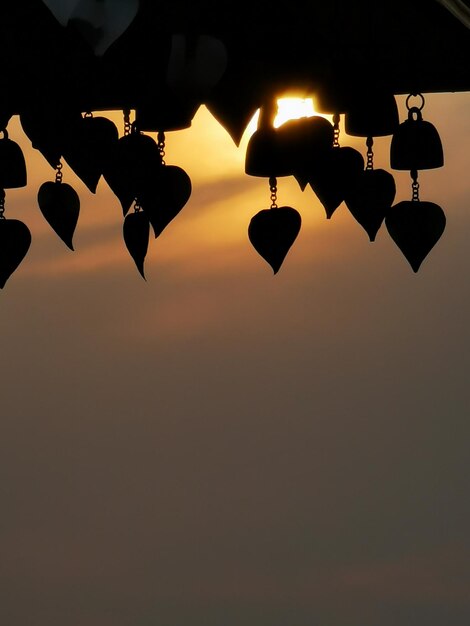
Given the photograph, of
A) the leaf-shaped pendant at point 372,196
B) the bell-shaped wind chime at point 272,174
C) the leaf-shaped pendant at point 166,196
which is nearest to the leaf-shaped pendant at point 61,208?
the leaf-shaped pendant at point 166,196

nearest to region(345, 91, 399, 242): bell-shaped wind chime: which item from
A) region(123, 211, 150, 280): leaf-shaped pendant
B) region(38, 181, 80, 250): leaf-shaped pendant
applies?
region(123, 211, 150, 280): leaf-shaped pendant

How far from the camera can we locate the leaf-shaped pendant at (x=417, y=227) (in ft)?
14.6

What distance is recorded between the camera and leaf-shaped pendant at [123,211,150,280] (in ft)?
14.7

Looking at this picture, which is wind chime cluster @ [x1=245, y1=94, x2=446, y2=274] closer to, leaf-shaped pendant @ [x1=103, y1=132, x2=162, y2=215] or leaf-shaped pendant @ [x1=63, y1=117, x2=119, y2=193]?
leaf-shaped pendant @ [x1=103, y1=132, x2=162, y2=215]

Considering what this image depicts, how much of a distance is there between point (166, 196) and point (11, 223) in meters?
0.56

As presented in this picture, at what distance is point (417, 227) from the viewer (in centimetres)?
445

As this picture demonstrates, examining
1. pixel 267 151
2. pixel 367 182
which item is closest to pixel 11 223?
pixel 267 151

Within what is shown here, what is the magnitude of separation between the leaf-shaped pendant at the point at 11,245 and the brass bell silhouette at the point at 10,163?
14 centimetres

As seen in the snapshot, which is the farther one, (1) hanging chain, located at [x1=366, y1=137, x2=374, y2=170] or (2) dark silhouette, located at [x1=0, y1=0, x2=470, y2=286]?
(1) hanging chain, located at [x1=366, y1=137, x2=374, y2=170]

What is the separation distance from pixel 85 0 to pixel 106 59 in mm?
1553

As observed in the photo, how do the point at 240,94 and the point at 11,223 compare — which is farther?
the point at 11,223

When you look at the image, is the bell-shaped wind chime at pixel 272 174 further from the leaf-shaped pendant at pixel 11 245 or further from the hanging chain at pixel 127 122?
the leaf-shaped pendant at pixel 11 245

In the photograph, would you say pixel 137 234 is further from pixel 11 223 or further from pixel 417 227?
pixel 417 227

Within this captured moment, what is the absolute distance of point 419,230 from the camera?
14.6ft
